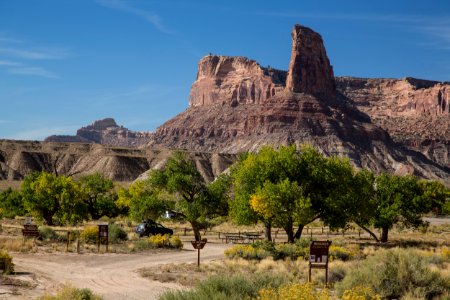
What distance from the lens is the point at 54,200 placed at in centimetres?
4797

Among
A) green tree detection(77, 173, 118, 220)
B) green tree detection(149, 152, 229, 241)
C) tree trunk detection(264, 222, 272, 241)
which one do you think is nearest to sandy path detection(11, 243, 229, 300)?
green tree detection(149, 152, 229, 241)

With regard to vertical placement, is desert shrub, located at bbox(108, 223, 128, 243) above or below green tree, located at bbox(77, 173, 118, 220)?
below

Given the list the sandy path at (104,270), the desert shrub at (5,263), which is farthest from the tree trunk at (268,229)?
the desert shrub at (5,263)

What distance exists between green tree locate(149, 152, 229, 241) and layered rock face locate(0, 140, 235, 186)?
96.1m

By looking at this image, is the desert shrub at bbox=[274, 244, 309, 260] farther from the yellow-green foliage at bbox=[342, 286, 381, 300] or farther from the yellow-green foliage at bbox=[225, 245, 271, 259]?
the yellow-green foliage at bbox=[342, 286, 381, 300]

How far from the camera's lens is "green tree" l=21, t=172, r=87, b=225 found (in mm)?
47344

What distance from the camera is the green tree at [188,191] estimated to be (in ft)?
113

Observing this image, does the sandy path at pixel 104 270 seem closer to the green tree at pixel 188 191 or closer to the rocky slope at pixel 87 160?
the green tree at pixel 188 191

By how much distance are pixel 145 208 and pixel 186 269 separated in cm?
1261

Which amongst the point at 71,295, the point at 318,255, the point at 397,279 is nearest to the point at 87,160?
the point at 318,255

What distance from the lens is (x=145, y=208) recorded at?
1382 inches

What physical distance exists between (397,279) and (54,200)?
38240mm

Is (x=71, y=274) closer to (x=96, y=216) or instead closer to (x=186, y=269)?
(x=186, y=269)

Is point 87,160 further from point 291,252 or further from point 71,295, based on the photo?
point 71,295
